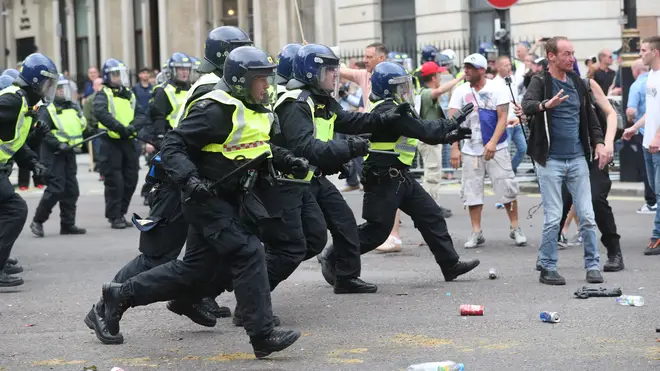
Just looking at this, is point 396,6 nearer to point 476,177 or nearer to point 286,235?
point 476,177

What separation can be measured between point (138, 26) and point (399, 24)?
13.9m

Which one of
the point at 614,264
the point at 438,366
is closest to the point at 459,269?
the point at 614,264

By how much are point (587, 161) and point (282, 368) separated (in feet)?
12.3

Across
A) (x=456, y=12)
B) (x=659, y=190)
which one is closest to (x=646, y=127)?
(x=659, y=190)

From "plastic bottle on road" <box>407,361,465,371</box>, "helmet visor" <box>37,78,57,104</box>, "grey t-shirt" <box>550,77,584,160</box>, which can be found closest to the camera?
"plastic bottle on road" <box>407,361,465,371</box>

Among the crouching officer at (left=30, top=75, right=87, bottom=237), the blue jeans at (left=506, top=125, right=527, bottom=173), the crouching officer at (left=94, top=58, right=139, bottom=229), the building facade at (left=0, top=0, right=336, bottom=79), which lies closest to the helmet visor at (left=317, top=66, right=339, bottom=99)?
the crouching officer at (left=30, top=75, right=87, bottom=237)

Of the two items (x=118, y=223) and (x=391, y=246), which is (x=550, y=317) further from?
(x=118, y=223)

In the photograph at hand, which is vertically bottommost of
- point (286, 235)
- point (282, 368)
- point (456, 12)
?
point (282, 368)

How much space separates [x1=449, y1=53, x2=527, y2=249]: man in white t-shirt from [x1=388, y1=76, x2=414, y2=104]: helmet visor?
2.21 metres

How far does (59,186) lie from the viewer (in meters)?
14.1

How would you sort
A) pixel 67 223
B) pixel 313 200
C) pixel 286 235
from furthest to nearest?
pixel 67 223 → pixel 313 200 → pixel 286 235

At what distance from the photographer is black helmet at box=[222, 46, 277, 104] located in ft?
23.1

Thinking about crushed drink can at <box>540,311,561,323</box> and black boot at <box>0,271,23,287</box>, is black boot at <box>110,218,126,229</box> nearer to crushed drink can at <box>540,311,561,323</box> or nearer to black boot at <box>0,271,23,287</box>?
black boot at <box>0,271,23,287</box>

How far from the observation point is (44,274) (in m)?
11.1
